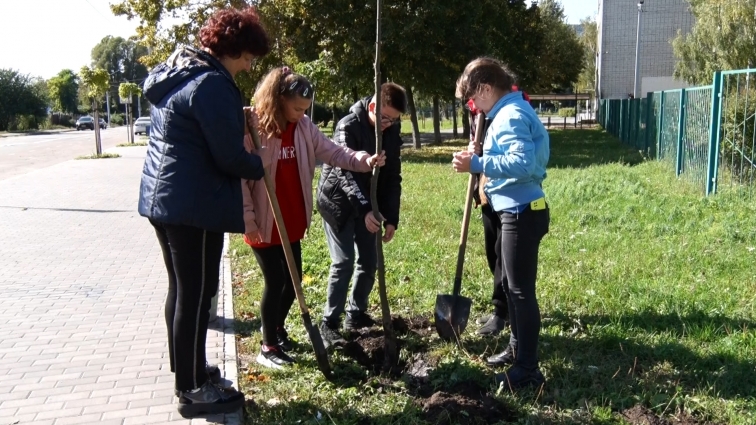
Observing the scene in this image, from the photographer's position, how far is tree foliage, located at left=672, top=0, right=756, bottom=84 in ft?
86.9

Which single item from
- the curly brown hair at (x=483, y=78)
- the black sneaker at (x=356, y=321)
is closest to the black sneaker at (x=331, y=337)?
the black sneaker at (x=356, y=321)

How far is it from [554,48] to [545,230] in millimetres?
40668

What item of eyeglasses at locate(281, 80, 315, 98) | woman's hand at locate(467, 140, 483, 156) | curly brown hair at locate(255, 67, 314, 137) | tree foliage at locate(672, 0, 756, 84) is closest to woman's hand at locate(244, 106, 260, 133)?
curly brown hair at locate(255, 67, 314, 137)

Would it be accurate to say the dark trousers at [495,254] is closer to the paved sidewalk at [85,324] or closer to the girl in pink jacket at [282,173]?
the girl in pink jacket at [282,173]

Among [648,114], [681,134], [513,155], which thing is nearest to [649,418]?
[513,155]

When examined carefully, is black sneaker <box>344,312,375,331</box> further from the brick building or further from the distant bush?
the distant bush

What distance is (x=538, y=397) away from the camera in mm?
3680

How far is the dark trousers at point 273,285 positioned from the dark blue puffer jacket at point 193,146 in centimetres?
80

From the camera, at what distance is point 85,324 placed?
536cm

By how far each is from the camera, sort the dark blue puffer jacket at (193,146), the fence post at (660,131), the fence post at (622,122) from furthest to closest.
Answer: the fence post at (622,122)
the fence post at (660,131)
the dark blue puffer jacket at (193,146)

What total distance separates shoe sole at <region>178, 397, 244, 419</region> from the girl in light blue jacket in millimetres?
1464

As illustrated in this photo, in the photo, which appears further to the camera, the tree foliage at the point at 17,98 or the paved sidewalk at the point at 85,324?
the tree foliage at the point at 17,98

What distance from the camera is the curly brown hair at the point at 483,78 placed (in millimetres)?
3746

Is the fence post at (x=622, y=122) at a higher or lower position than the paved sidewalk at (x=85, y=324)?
higher
